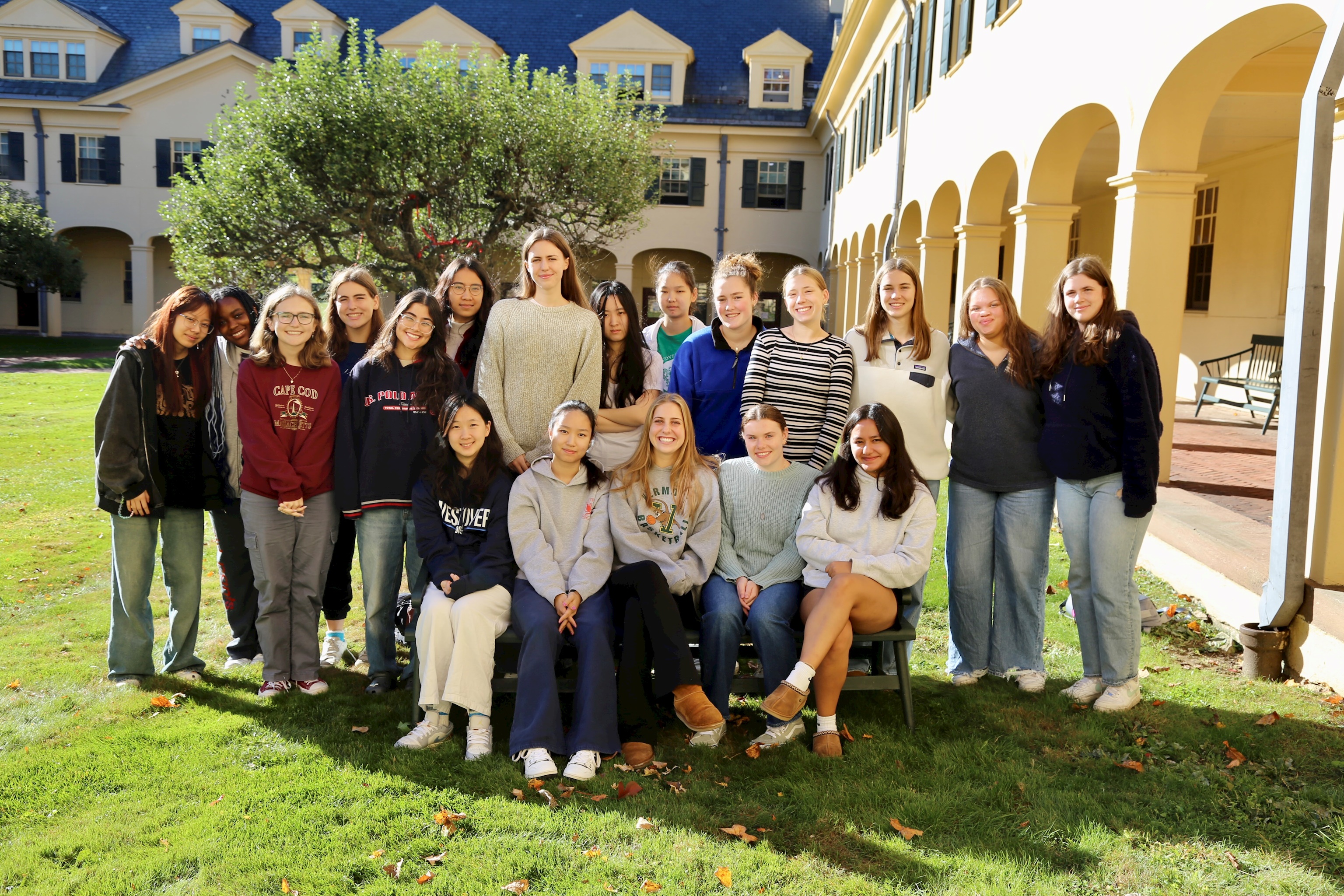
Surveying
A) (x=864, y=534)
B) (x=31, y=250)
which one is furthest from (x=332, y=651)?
(x=31, y=250)

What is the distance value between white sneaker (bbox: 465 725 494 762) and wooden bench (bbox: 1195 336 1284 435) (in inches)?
367

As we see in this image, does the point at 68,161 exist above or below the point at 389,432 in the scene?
above

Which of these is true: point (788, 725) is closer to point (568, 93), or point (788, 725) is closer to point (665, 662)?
point (665, 662)

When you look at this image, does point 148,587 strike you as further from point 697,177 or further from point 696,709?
point 697,177

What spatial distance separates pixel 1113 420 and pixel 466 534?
9.58 feet

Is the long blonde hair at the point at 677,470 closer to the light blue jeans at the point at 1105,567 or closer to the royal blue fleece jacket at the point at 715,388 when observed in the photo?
the royal blue fleece jacket at the point at 715,388

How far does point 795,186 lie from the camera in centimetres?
2908

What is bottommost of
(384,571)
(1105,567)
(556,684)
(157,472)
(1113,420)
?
(556,684)

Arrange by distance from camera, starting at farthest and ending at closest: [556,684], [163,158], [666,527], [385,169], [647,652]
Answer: [163,158], [385,169], [666,527], [647,652], [556,684]

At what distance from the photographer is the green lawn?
121 inches

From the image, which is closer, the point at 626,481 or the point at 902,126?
the point at 626,481

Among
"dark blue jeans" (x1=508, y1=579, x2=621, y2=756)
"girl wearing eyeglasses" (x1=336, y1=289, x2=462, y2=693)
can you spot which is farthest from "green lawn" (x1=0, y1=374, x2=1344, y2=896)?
"girl wearing eyeglasses" (x1=336, y1=289, x2=462, y2=693)

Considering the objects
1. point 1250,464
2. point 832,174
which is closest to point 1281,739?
point 1250,464

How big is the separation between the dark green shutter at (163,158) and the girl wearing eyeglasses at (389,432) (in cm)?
3095
